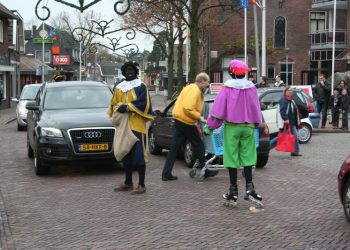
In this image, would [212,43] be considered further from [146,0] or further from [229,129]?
[229,129]

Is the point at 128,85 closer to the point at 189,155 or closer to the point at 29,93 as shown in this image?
the point at 189,155

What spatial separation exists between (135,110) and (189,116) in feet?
3.52

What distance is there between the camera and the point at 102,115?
10625 mm

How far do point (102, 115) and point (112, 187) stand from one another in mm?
1845

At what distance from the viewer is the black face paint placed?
8.75 meters

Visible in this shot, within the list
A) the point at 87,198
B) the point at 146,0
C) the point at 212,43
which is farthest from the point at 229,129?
the point at 212,43

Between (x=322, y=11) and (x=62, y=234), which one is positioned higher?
(x=322, y=11)

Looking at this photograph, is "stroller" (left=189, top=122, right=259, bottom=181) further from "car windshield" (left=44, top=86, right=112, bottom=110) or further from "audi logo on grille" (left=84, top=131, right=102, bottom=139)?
"car windshield" (left=44, top=86, right=112, bottom=110)

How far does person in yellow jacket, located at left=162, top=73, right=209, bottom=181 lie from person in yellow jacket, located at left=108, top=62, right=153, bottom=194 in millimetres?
733

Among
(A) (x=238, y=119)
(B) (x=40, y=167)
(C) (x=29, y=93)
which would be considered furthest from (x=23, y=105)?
(A) (x=238, y=119)

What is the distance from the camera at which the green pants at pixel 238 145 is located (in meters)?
7.33

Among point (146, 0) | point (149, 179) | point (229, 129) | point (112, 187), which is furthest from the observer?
point (146, 0)

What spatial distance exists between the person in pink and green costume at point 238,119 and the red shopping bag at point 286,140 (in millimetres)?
5438

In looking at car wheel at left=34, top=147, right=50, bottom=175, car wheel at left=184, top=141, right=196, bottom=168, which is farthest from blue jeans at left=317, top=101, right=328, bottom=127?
car wheel at left=34, top=147, right=50, bottom=175
